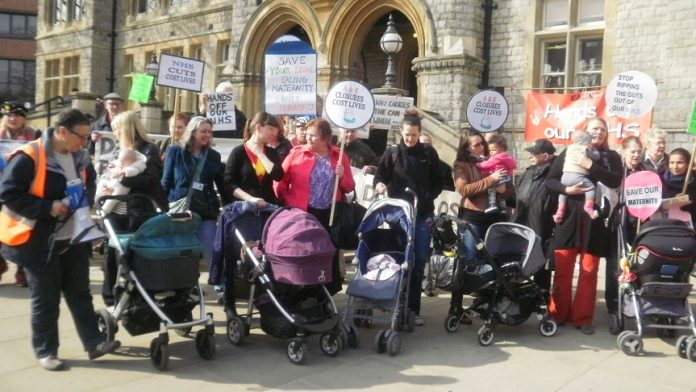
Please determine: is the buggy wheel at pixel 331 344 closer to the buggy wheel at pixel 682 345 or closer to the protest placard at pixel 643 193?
the buggy wheel at pixel 682 345

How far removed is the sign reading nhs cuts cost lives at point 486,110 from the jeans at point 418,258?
3.88 m

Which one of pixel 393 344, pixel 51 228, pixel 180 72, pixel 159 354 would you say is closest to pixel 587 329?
pixel 393 344

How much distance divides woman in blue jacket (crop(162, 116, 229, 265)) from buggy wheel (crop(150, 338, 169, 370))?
155cm

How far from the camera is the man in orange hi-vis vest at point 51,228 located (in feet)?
13.7

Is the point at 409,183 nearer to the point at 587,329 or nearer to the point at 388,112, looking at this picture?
the point at 587,329

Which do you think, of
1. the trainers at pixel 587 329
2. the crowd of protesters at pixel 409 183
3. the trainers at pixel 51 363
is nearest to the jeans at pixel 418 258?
the crowd of protesters at pixel 409 183

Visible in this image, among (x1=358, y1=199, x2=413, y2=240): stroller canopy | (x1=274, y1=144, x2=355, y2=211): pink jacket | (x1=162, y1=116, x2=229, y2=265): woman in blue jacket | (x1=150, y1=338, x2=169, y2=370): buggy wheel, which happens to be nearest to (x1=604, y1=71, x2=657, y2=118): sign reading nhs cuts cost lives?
(x1=358, y1=199, x2=413, y2=240): stroller canopy

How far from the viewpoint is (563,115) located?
12219mm

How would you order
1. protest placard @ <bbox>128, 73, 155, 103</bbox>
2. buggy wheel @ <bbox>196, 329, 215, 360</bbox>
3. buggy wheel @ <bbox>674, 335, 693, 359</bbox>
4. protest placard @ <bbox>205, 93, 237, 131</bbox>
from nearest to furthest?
buggy wheel @ <bbox>196, 329, 215, 360</bbox>
buggy wheel @ <bbox>674, 335, 693, 359</bbox>
protest placard @ <bbox>205, 93, 237, 131</bbox>
protest placard @ <bbox>128, 73, 155, 103</bbox>

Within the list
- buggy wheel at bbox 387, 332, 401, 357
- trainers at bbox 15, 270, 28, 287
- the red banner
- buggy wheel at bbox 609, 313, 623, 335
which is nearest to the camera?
buggy wheel at bbox 387, 332, 401, 357

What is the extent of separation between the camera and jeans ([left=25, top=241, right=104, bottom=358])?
433 cm

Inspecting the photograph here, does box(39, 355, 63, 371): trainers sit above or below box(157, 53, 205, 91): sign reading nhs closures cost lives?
below

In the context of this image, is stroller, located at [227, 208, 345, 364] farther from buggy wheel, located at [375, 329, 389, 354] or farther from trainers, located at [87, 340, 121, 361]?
trainers, located at [87, 340, 121, 361]

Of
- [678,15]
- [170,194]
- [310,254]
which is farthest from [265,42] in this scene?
[310,254]
